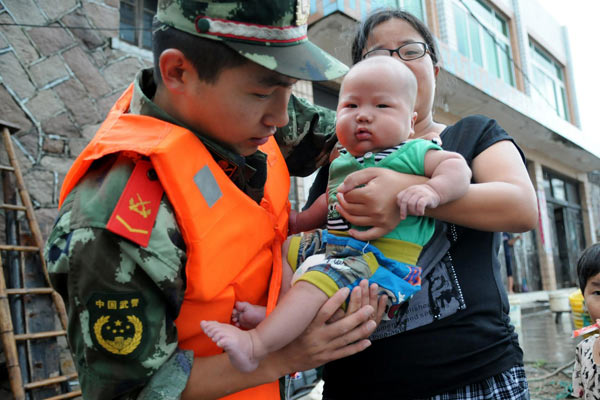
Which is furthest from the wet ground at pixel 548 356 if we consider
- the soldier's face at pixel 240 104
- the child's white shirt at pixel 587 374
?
the soldier's face at pixel 240 104

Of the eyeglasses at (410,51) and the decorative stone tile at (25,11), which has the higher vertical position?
the decorative stone tile at (25,11)

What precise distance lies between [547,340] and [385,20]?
22.1ft

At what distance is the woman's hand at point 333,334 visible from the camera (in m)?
1.22

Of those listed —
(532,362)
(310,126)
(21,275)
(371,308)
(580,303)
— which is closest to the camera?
(371,308)

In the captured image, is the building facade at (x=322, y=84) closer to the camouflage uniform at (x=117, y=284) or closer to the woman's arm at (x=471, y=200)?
the woman's arm at (x=471, y=200)

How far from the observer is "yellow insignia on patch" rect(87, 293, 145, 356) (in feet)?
3.38

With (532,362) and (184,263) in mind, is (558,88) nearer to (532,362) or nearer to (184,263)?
(532,362)

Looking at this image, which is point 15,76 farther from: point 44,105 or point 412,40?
→ point 412,40

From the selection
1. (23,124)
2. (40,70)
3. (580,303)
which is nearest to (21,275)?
(23,124)

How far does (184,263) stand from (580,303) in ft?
15.9

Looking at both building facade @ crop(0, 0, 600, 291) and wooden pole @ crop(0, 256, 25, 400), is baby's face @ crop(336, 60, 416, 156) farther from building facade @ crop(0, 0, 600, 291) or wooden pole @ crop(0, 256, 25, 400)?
wooden pole @ crop(0, 256, 25, 400)

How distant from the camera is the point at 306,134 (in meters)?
1.80

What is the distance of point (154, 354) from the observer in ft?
3.51

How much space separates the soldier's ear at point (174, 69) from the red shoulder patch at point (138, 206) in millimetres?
251
